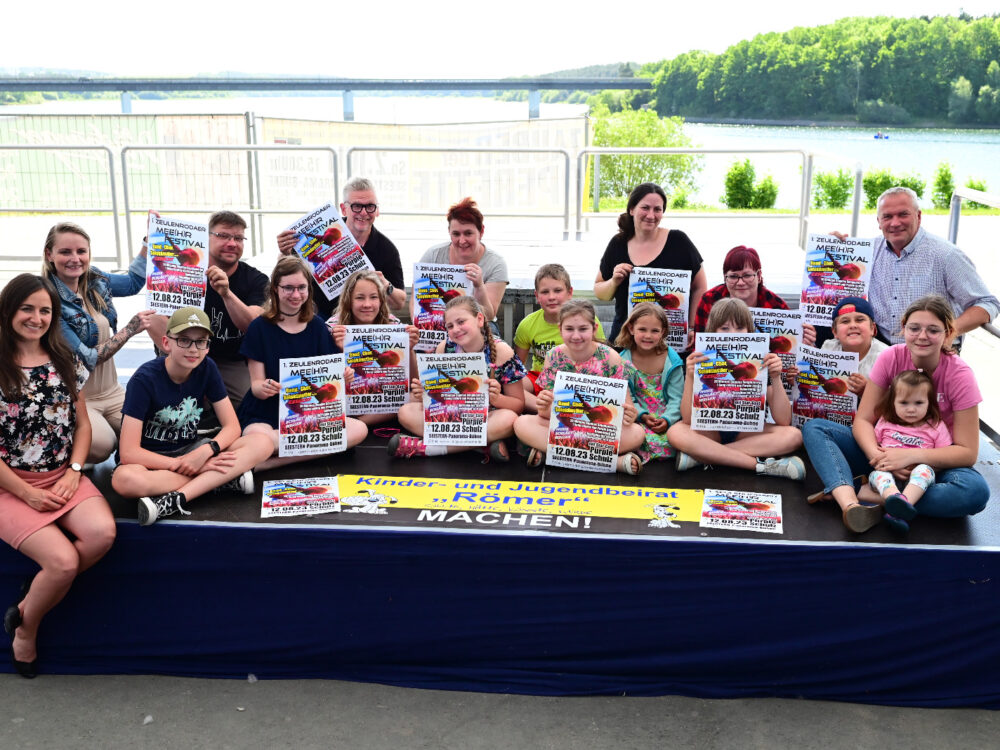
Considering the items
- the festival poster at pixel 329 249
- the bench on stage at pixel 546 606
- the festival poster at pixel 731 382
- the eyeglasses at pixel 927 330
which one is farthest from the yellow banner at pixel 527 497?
the festival poster at pixel 329 249

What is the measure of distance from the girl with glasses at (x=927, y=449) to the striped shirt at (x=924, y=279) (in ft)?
2.93

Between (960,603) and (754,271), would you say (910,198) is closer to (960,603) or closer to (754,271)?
(754,271)

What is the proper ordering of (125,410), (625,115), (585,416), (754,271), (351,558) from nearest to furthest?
(351,558) → (125,410) → (585,416) → (754,271) → (625,115)

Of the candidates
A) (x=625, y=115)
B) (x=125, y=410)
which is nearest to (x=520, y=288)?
(x=125, y=410)

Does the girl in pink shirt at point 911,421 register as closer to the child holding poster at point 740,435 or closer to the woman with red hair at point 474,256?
the child holding poster at point 740,435

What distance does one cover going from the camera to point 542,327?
4457mm

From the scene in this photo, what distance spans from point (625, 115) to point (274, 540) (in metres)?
23.8

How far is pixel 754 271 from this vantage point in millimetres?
4172

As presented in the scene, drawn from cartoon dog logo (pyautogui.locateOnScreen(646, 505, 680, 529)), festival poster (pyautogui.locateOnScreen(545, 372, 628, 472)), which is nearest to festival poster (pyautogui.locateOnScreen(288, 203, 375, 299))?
festival poster (pyautogui.locateOnScreen(545, 372, 628, 472))

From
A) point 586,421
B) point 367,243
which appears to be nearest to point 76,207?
point 367,243

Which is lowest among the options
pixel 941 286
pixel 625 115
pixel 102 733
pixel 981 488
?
pixel 102 733

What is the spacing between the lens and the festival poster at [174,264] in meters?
4.07

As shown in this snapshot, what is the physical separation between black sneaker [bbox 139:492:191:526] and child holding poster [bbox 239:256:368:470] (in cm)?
62

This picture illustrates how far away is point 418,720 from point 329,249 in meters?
2.39
